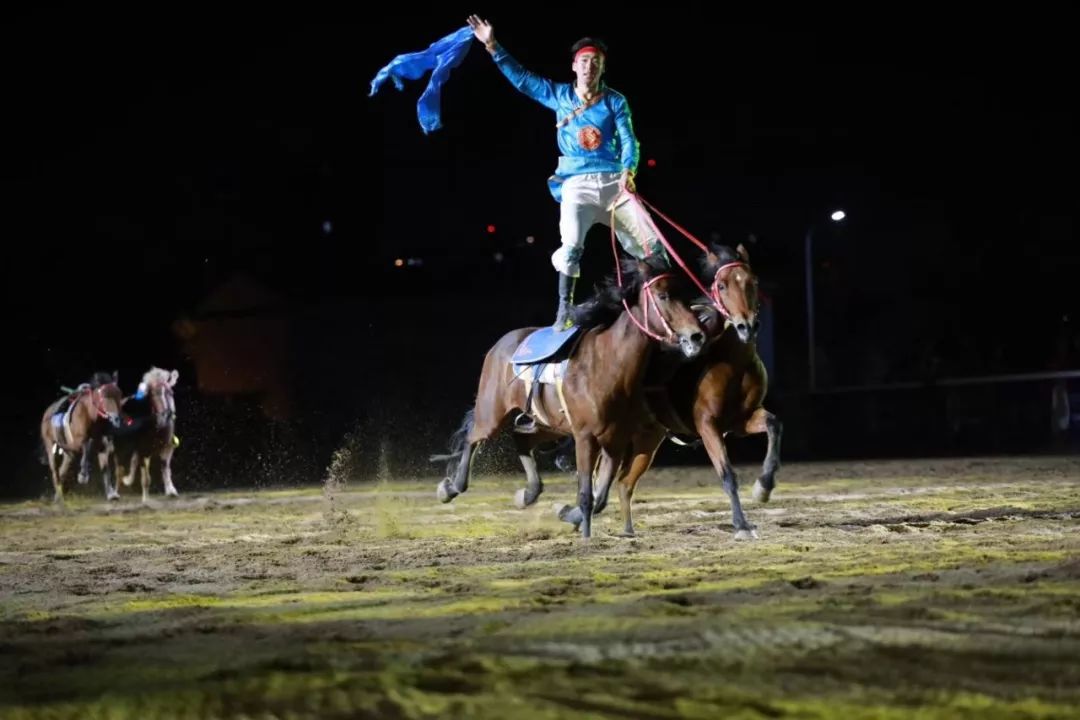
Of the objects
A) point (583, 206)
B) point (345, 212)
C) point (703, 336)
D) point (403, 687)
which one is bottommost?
point (403, 687)

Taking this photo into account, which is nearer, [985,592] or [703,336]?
[985,592]

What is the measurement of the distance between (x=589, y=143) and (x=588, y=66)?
0.65 meters

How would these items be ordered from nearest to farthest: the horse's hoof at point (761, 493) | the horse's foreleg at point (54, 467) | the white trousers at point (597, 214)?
the horse's hoof at point (761, 493)
the white trousers at point (597, 214)
the horse's foreleg at point (54, 467)

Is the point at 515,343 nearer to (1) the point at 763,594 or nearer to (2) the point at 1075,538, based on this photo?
(2) the point at 1075,538

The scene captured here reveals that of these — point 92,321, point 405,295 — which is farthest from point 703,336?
point 405,295

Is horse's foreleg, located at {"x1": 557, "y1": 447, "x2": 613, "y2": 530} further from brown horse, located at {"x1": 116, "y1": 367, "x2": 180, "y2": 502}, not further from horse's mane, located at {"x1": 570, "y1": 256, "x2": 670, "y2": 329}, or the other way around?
brown horse, located at {"x1": 116, "y1": 367, "x2": 180, "y2": 502}

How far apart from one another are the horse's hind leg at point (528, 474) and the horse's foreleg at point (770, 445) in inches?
95.3

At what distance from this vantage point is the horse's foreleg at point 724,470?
11.3 metres

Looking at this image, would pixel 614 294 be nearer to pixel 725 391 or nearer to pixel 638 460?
pixel 725 391

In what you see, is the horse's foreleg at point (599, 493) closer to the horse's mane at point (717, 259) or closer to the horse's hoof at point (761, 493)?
the horse's hoof at point (761, 493)

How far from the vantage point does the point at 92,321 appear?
3600cm

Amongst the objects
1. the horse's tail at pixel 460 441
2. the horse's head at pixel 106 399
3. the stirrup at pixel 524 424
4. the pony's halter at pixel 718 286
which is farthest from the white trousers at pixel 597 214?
the horse's head at pixel 106 399

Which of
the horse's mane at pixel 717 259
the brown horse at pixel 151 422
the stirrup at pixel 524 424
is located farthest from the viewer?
the brown horse at pixel 151 422

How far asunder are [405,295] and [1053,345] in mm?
21946
